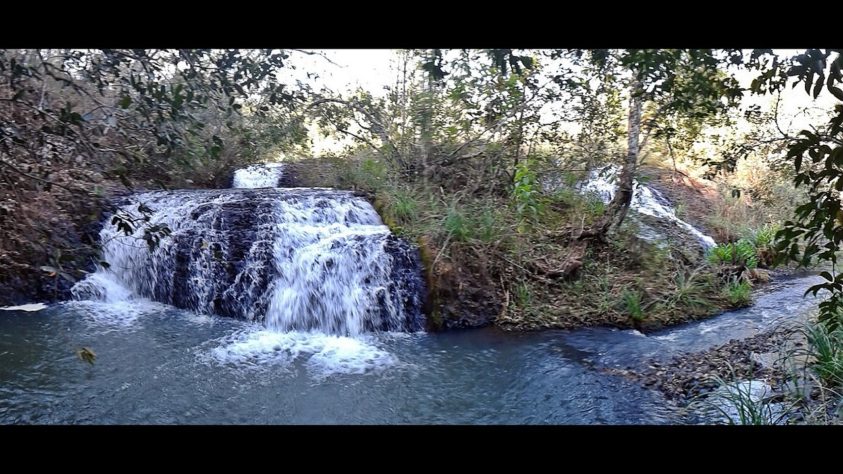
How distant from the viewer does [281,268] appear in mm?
5648

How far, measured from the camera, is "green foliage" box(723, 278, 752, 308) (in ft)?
18.7

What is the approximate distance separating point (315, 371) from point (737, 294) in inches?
180

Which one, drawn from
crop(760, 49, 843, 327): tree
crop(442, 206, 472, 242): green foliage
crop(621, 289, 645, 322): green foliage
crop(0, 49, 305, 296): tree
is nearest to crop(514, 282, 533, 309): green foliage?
crop(442, 206, 472, 242): green foliage

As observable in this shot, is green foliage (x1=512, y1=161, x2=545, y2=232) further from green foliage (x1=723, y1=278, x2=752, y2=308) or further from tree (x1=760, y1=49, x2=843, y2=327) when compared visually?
tree (x1=760, y1=49, x2=843, y2=327)

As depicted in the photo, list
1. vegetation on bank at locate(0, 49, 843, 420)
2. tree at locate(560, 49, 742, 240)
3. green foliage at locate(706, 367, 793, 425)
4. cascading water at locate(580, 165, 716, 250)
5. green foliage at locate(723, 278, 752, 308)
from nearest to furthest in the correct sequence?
tree at locate(560, 49, 742, 240) → green foliage at locate(706, 367, 793, 425) → vegetation on bank at locate(0, 49, 843, 420) → green foliage at locate(723, 278, 752, 308) → cascading water at locate(580, 165, 716, 250)

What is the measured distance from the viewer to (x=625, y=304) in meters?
5.52

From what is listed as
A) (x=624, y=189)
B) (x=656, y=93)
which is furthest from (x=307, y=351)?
(x=624, y=189)

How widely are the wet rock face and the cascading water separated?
284 centimetres

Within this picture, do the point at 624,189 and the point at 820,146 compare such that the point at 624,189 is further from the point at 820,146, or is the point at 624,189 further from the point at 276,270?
the point at 820,146

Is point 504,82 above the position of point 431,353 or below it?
above

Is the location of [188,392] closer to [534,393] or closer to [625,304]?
[534,393]

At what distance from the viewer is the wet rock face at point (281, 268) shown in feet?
17.6
